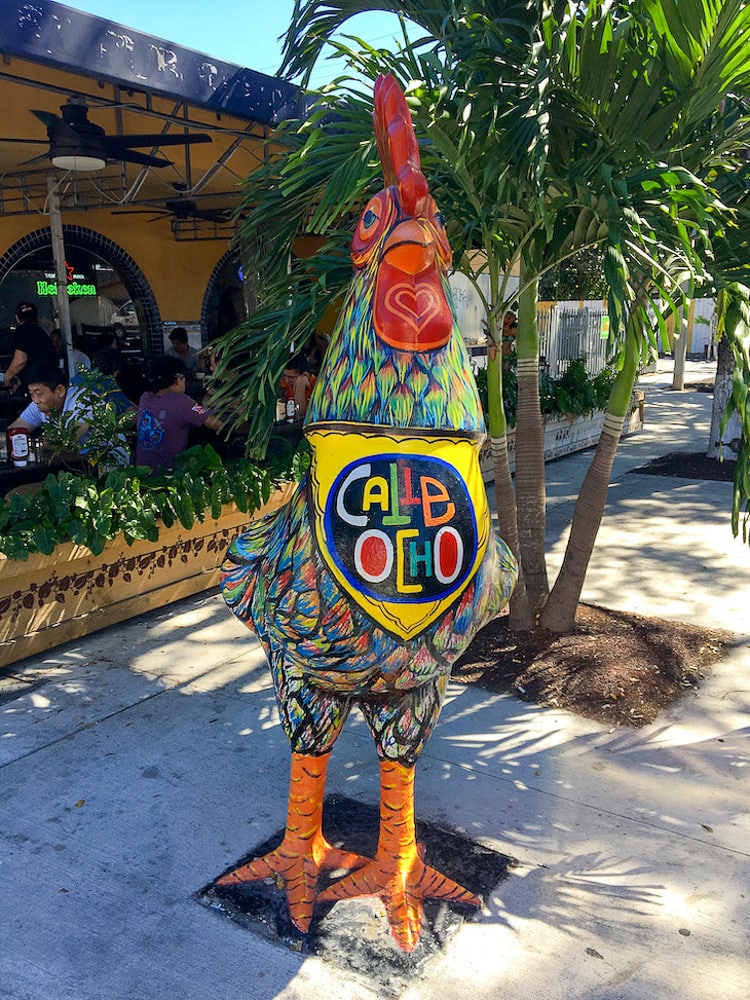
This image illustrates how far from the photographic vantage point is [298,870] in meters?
2.65

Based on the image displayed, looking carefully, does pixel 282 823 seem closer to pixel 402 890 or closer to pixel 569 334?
pixel 402 890

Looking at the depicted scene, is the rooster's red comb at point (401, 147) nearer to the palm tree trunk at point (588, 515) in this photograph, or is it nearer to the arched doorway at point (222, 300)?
the palm tree trunk at point (588, 515)

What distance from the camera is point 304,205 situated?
3875 millimetres

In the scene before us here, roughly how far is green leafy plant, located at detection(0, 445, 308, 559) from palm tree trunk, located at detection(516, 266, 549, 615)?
1.30 m

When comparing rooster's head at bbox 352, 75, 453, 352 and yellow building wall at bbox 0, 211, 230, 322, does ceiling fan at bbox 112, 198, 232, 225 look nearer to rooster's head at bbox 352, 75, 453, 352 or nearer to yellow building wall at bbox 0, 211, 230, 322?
yellow building wall at bbox 0, 211, 230, 322

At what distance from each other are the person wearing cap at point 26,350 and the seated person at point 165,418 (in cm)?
347

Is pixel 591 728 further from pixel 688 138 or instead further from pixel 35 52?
pixel 35 52

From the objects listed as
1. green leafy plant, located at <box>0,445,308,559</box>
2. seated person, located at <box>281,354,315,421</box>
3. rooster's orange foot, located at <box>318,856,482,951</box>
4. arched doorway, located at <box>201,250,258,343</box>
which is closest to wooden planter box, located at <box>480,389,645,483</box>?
seated person, located at <box>281,354,315,421</box>

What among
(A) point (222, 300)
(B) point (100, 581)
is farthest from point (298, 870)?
(A) point (222, 300)

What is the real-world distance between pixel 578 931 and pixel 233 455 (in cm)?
446

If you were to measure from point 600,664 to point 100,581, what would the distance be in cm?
301

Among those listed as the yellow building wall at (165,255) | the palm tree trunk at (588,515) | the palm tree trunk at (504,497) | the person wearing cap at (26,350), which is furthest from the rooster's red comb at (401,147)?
the yellow building wall at (165,255)

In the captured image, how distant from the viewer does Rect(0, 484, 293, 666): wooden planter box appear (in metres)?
4.53

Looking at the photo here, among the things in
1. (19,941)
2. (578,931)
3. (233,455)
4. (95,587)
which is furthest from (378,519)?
(233,455)
